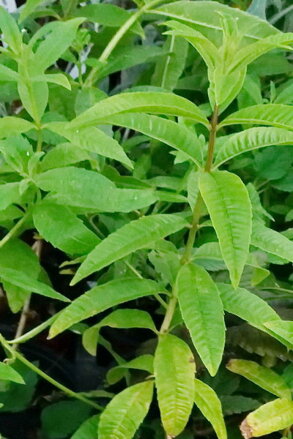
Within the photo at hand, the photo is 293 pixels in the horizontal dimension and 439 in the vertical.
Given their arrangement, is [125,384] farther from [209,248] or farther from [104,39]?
[104,39]

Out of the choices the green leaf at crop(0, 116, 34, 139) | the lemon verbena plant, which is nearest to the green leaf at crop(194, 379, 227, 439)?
the lemon verbena plant

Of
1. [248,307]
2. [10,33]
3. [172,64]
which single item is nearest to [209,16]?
[172,64]

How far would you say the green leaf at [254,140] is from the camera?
18.0 inches

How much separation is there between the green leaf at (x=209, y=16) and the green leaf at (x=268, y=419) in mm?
351

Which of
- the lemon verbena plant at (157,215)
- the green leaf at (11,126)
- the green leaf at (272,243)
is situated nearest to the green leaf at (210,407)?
the lemon verbena plant at (157,215)

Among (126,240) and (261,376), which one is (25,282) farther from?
(261,376)

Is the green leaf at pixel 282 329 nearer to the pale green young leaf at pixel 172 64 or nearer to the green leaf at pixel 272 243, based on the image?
the green leaf at pixel 272 243

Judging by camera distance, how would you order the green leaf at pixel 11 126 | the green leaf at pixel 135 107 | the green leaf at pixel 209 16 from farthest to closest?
Answer: the green leaf at pixel 209 16, the green leaf at pixel 11 126, the green leaf at pixel 135 107

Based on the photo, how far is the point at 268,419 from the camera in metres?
0.56

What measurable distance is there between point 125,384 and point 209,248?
249 millimetres

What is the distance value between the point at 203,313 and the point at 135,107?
159 millimetres

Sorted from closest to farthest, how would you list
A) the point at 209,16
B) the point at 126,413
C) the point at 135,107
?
the point at 135,107
the point at 126,413
the point at 209,16

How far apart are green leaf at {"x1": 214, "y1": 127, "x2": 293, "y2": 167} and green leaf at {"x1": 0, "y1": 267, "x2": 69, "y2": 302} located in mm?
176

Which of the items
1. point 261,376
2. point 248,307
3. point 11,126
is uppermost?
point 11,126
